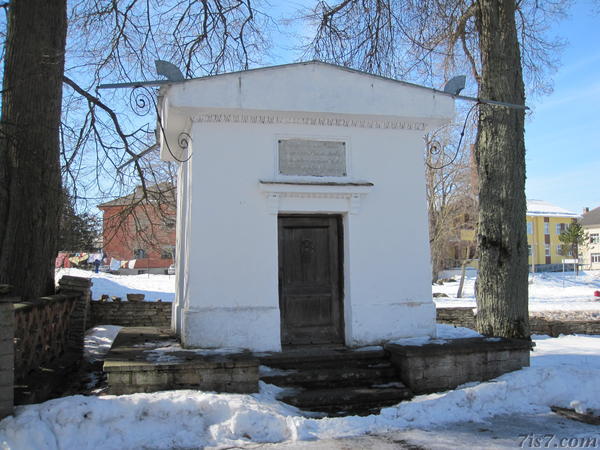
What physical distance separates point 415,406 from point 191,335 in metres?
3.07

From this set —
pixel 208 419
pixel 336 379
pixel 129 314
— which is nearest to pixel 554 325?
pixel 336 379

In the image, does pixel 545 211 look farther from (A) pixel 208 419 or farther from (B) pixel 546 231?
(A) pixel 208 419

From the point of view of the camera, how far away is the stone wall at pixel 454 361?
6.77m

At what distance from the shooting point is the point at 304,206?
25.1 feet

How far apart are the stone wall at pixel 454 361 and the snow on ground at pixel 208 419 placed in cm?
48

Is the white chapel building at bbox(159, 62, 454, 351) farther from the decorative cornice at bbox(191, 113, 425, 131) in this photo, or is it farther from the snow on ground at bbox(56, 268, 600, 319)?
the snow on ground at bbox(56, 268, 600, 319)

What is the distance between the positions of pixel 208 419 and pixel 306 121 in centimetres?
442

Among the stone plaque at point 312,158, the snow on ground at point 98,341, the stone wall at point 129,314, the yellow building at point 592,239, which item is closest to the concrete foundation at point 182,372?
the stone plaque at point 312,158

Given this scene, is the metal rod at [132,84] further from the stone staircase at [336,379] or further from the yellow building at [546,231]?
the yellow building at [546,231]

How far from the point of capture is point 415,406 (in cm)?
586

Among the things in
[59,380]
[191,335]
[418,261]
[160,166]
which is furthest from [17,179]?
[160,166]

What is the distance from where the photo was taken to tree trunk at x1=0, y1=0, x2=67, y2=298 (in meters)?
8.01

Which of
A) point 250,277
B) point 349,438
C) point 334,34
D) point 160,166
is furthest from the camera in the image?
point 160,166

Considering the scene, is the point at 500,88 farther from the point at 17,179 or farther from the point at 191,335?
the point at 17,179
